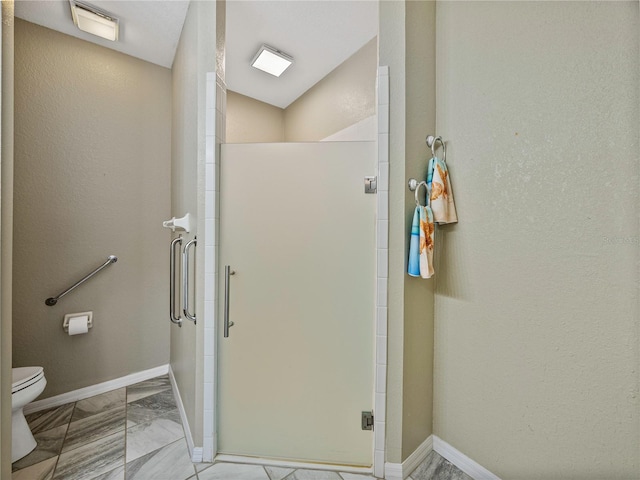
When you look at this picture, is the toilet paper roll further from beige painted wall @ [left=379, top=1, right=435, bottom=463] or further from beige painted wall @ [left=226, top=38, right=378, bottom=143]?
beige painted wall @ [left=379, top=1, right=435, bottom=463]

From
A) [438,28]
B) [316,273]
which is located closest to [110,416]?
[316,273]

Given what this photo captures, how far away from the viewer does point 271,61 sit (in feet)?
7.19

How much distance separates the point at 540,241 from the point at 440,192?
17.4 inches

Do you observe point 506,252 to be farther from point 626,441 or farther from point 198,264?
point 198,264

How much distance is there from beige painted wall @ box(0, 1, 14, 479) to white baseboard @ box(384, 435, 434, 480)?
1.64 m

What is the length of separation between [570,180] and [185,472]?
7.13ft

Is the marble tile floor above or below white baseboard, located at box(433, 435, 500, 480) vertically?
below

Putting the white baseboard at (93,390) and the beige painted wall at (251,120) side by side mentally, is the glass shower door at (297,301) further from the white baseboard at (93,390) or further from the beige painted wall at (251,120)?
the beige painted wall at (251,120)

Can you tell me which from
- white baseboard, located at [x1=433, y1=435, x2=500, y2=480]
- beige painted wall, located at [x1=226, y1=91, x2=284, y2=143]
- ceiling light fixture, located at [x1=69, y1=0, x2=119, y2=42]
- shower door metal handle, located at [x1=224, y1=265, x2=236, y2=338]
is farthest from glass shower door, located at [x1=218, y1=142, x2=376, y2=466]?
beige painted wall, located at [x1=226, y1=91, x2=284, y2=143]

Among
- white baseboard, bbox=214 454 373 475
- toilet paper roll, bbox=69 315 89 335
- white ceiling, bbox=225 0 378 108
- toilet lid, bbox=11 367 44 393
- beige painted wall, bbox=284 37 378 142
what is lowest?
white baseboard, bbox=214 454 373 475

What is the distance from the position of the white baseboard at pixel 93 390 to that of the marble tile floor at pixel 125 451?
4 cm

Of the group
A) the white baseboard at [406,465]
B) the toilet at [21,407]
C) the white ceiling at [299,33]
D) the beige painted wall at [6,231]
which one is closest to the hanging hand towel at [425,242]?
the white baseboard at [406,465]

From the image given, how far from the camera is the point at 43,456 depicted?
146 centimetres

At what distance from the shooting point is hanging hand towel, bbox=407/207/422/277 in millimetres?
1242
